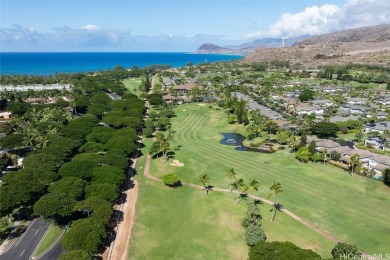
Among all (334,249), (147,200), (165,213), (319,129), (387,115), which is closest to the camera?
(334,249)

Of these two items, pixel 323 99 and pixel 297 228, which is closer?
pixel 297 228

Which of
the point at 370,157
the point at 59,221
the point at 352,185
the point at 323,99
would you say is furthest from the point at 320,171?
the point at 323,99

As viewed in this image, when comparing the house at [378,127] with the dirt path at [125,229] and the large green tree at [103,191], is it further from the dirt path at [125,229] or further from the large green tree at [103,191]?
the large green tree at [103,191]

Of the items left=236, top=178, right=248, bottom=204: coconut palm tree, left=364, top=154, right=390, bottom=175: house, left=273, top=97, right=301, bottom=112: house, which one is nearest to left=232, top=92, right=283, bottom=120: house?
left=273, top=97, right=301, bottom=112: house

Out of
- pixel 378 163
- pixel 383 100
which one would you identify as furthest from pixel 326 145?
pixel 383 100

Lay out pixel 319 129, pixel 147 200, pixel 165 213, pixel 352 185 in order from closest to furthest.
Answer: pixel 165 213
pixel 147 200
pixel 352 185
pixel 319 129

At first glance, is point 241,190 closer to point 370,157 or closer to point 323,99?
point 370,157
